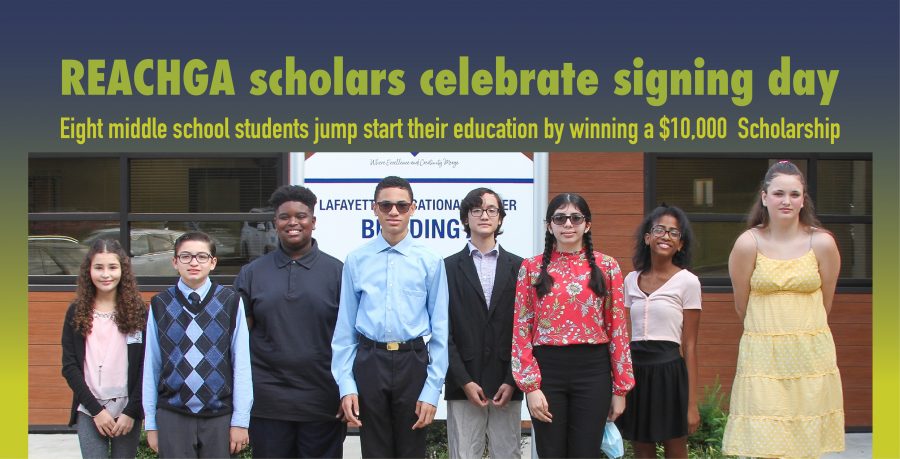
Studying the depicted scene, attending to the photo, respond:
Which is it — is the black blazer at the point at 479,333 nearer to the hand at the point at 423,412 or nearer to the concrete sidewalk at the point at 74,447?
the hand at the point at 423,412

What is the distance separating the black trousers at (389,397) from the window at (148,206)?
3.03 m

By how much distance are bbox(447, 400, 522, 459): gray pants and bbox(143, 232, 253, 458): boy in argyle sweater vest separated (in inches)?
44.2

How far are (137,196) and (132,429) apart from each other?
3137 millimetres

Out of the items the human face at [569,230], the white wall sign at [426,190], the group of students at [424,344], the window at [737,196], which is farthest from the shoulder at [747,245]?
the window at [737,196]

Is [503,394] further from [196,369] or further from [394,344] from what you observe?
[196,369]

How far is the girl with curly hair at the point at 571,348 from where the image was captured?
163 inches

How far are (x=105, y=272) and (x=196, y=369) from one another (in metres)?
0.73

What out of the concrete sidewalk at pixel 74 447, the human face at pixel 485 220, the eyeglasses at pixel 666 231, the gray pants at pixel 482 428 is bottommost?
the concrete sidewalk at pixel 74 447

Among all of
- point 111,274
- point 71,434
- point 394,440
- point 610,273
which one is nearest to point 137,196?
point 71,434

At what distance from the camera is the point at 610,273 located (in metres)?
4.25

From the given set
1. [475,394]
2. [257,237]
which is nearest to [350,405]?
[475,394]

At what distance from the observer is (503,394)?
4496 millimetres

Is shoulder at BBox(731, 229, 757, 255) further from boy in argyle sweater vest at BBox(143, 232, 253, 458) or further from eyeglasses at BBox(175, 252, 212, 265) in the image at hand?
eyeglasses at BBox(175, 252, 212, 265)

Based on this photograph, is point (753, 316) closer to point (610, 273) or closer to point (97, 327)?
point (610, 273)
